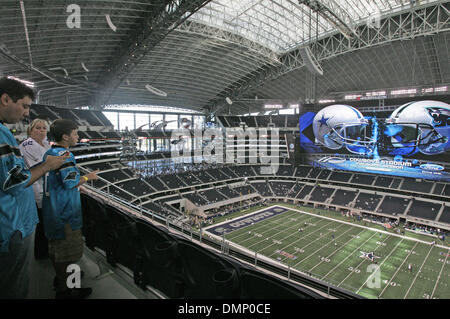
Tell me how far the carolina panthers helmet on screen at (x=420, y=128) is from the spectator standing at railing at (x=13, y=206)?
135ft

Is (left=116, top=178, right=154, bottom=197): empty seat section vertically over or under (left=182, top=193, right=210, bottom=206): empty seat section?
over

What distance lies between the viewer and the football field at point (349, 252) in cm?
1981

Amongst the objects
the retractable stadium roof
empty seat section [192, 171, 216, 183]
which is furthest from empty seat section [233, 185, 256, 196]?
the retractable stadium roof

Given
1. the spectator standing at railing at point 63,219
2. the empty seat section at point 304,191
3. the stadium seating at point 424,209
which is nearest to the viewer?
the spectator standing at railing at point 63,219

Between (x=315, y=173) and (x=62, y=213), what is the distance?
49.4m

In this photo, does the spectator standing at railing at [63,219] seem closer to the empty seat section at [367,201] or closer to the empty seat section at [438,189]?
the empty seat section at [367,201]

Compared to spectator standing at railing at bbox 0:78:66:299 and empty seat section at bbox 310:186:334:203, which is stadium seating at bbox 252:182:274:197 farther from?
spectator standing at railing at bbox 0:78:66:299

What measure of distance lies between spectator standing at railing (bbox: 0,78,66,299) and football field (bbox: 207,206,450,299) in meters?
21.0

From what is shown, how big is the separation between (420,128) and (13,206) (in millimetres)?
41671

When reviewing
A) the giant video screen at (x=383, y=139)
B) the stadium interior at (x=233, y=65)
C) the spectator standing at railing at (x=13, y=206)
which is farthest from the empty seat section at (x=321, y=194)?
the spectator standing at railing at (x=13, y=206)

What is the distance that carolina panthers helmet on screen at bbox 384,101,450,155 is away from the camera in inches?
1258

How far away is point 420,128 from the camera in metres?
33.4
